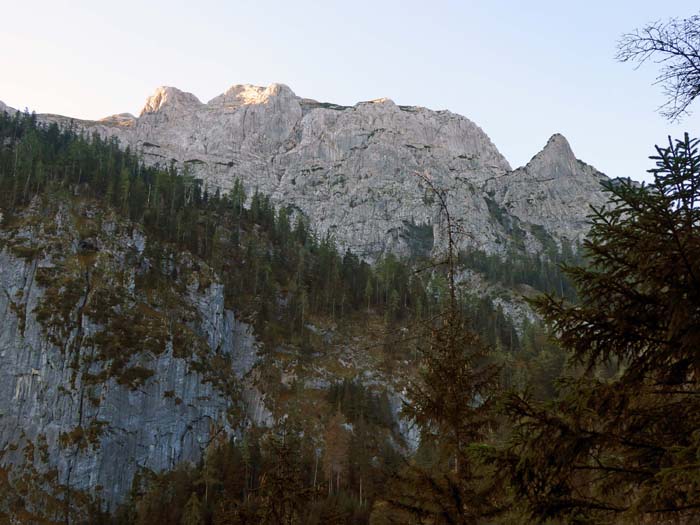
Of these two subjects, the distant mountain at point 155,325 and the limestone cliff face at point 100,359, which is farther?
the distant mountain at point 155,325

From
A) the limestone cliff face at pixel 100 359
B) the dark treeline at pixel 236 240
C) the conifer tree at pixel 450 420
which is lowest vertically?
the limestone cliff face at pixel 100 359

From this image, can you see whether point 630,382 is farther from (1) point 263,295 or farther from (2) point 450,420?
(1) point 263,295

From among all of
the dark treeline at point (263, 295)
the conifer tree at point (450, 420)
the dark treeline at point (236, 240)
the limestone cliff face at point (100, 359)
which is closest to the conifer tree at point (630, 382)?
the conifer tree at point (450, 420)

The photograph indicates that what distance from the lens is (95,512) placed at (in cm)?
7119

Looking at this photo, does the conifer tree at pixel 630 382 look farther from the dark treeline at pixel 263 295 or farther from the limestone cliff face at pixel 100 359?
the limestone cliff face at pixel 100 359

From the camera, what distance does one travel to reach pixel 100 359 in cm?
8544

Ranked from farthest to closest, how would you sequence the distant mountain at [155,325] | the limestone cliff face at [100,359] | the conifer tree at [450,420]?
the distant mountain at [155,325] < the limestone cliff face at [100,359] < the conifer tree at [450,420]

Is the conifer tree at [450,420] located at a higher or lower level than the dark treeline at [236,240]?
lower

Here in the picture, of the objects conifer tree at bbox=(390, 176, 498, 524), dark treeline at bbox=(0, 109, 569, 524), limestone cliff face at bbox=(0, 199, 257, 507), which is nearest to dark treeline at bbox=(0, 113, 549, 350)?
dark treeline at bbox=(0, 109, 569, 524)

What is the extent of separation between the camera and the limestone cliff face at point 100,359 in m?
77.6

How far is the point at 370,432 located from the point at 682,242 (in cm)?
8950

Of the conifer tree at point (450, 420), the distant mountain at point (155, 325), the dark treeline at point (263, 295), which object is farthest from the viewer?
the distant mountain at point (155, 325)

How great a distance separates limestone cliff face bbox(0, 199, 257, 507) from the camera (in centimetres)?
7762

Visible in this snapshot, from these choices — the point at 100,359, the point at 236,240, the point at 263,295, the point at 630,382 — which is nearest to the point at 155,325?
the point at 100,359
